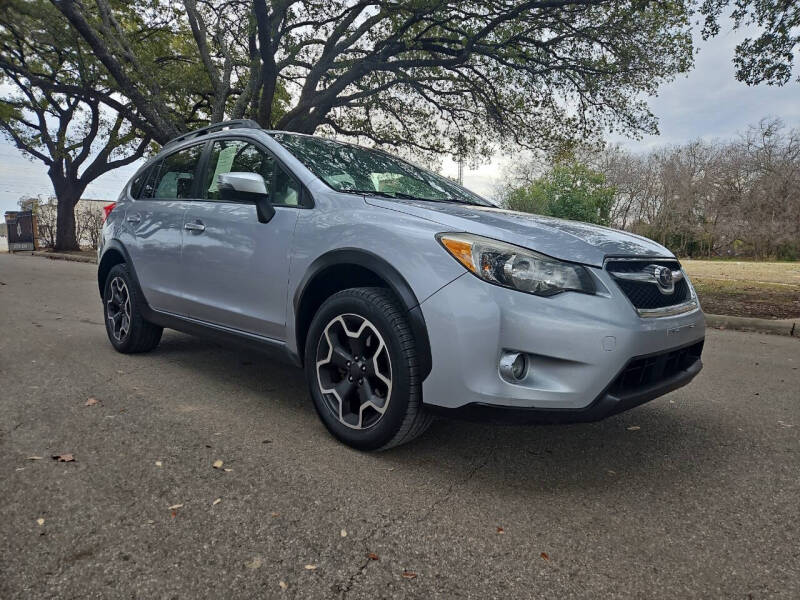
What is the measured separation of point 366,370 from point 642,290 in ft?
4.26

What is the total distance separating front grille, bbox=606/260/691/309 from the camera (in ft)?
7.71

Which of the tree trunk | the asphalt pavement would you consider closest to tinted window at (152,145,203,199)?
the asphalt pavement

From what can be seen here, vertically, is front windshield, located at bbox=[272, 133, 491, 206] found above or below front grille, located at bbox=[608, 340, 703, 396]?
above

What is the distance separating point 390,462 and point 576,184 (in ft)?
151

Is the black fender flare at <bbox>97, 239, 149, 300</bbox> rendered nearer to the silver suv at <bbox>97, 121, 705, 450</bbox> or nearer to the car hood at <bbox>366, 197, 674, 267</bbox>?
the silver suv at <bbox>97, 121, 705, 450</bbox>

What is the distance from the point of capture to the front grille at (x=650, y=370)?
7.44ft

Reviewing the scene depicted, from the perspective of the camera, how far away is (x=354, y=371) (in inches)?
104

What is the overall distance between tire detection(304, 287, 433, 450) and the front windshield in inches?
29.9

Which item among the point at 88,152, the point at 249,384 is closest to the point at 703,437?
the point at 249,384

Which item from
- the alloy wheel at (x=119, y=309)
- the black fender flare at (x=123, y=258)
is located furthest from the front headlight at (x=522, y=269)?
the alloy wheel at (x=119, y=309)

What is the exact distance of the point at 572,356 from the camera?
220cm

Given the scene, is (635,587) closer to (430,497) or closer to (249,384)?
(430,497)

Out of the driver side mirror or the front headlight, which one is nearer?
the front headlight

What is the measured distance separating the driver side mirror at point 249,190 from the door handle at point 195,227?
32cm
